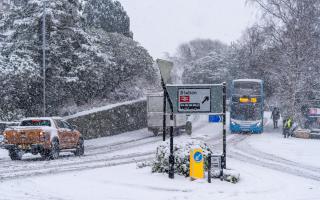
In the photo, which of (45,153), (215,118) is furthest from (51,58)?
(215,118)

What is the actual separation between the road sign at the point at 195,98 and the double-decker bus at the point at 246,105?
24565mm

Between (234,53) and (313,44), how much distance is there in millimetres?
39852

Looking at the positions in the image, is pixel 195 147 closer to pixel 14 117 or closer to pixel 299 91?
pixel 14 117

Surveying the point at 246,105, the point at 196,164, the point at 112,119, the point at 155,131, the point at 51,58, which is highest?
the point at 51,58

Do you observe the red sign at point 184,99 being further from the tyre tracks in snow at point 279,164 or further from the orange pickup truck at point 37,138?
the orange pickup truck at point 37,138

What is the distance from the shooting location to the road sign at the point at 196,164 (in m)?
13.4

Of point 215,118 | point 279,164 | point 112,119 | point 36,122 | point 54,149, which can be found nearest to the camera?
point 215,118

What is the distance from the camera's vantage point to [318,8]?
4275 cm

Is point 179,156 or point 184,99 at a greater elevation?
point 184,99

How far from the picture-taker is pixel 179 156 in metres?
14.1

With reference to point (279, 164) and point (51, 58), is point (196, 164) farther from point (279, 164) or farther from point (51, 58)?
point (51, 58)

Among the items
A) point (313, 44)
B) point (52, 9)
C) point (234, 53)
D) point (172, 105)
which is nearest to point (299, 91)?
point (313, 44)

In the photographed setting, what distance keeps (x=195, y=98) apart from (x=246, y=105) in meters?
25.9

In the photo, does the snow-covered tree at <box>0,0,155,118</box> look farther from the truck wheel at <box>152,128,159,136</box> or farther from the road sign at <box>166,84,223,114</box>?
the road sign at <box>166,84,223,114</box>
